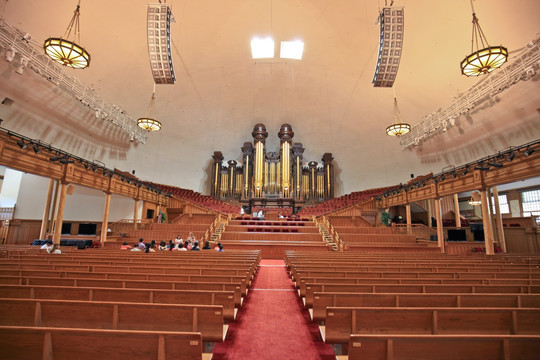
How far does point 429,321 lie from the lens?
1733 mm

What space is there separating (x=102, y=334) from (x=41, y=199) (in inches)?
522

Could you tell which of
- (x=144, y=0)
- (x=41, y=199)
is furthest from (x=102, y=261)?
(x=41, y=199)

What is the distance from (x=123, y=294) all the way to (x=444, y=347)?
7.45 feet

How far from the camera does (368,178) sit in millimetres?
15961

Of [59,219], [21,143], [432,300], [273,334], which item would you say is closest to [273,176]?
[59,219]

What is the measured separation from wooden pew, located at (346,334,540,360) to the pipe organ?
556 inches

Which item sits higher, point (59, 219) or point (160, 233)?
point (59, 219)

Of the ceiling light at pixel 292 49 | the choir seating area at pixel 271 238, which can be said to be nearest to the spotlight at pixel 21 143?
the choir seating area at pixel 271 238

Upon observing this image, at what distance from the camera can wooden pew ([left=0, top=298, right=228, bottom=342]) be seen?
5.67 feet

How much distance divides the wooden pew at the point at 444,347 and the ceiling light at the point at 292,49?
12.2 metres

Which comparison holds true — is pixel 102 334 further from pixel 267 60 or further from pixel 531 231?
→ pixel 531 231

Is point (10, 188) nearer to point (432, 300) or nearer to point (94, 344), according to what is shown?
point (94, 344)

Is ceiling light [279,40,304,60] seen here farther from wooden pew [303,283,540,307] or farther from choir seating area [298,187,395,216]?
wooden pew [303,283,540,307]

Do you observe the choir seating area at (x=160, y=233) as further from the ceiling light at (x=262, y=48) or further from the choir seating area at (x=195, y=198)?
the ceiling light at (x=262, y=48)
